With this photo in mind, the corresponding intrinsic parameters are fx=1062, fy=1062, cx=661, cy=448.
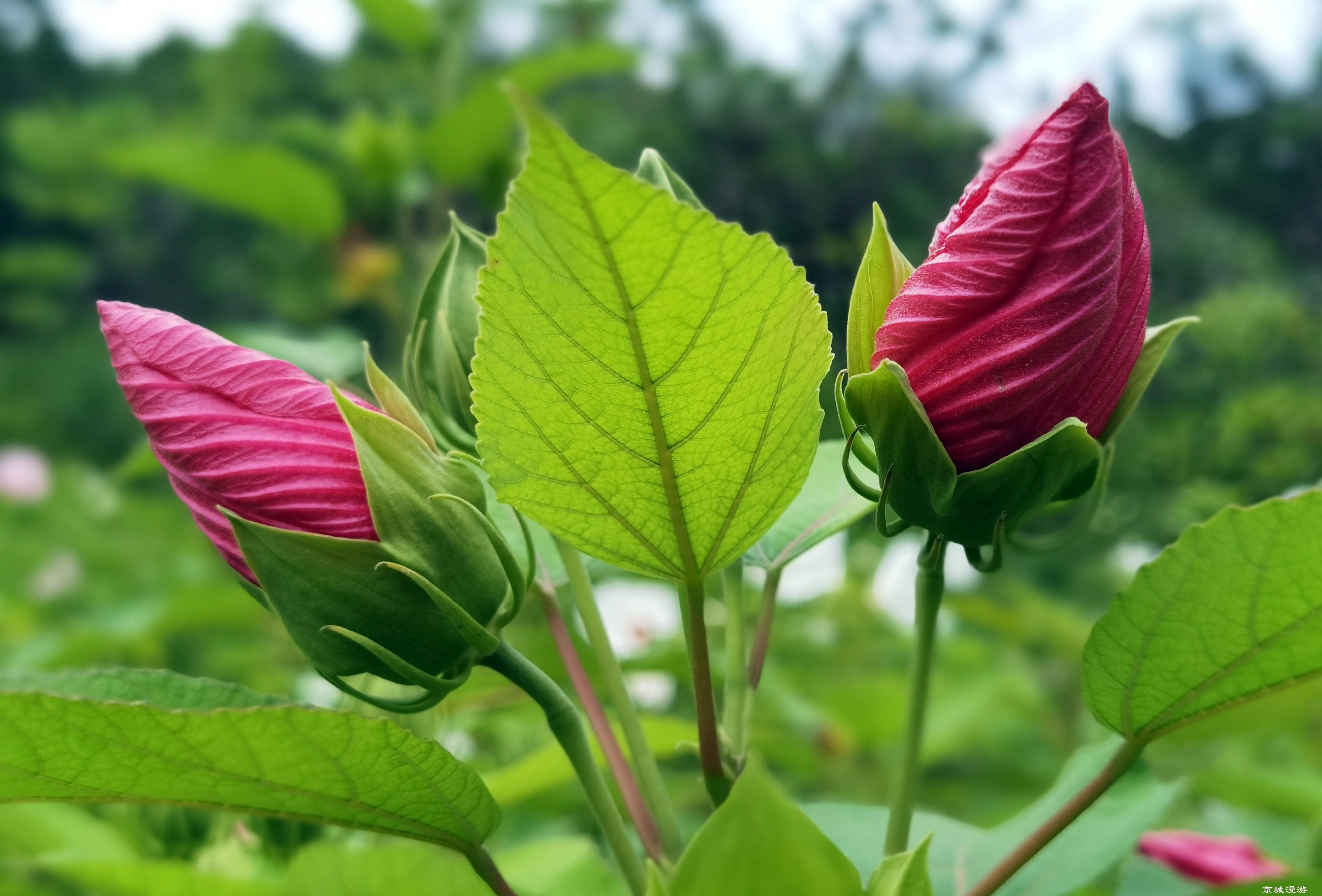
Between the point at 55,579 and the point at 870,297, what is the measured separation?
227cm

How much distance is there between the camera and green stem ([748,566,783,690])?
0.38 metres

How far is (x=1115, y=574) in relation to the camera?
146 cm

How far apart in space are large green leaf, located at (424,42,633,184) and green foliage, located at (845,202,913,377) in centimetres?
99

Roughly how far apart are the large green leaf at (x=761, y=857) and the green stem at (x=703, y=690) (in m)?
0.06

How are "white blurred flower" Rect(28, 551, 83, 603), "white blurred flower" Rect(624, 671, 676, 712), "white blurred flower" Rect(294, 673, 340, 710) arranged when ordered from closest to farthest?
1. "white blurred flower" Rect(294, 673, 340, 710)
2. "white blurred flower" Rect(624, 671, 676, 712)
3. "white blurred flower" Rect(28, 551, 83, 603)

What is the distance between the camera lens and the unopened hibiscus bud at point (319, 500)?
271mm

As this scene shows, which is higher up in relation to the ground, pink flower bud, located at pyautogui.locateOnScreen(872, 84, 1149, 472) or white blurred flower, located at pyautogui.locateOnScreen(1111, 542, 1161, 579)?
pink flower bud, located at pyautogui.locateOnScreen(872, 84, 1149, 472)

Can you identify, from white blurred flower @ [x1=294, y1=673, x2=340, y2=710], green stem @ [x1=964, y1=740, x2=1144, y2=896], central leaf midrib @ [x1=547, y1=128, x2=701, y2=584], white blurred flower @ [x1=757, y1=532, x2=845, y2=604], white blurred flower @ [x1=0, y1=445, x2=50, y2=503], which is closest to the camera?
central leaf midrib @ [x1=547, y1=128, x2=701, y2=584]

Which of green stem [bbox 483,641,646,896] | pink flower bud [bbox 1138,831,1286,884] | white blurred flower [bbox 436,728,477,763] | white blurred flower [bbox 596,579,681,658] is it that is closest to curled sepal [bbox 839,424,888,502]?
green stem [bbox 483,641,646,896]

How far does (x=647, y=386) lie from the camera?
0.24m

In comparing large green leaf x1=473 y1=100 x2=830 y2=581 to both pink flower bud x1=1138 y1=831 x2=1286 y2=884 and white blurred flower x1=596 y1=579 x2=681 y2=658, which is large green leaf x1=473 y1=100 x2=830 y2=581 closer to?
pink flower bud x1=1138 y1=831 x2=1286 y2=884

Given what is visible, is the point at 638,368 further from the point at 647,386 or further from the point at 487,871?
the point at 487,871

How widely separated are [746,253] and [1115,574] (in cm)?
139

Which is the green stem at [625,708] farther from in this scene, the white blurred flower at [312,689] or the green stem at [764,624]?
the white blurred flower at [312,689]
